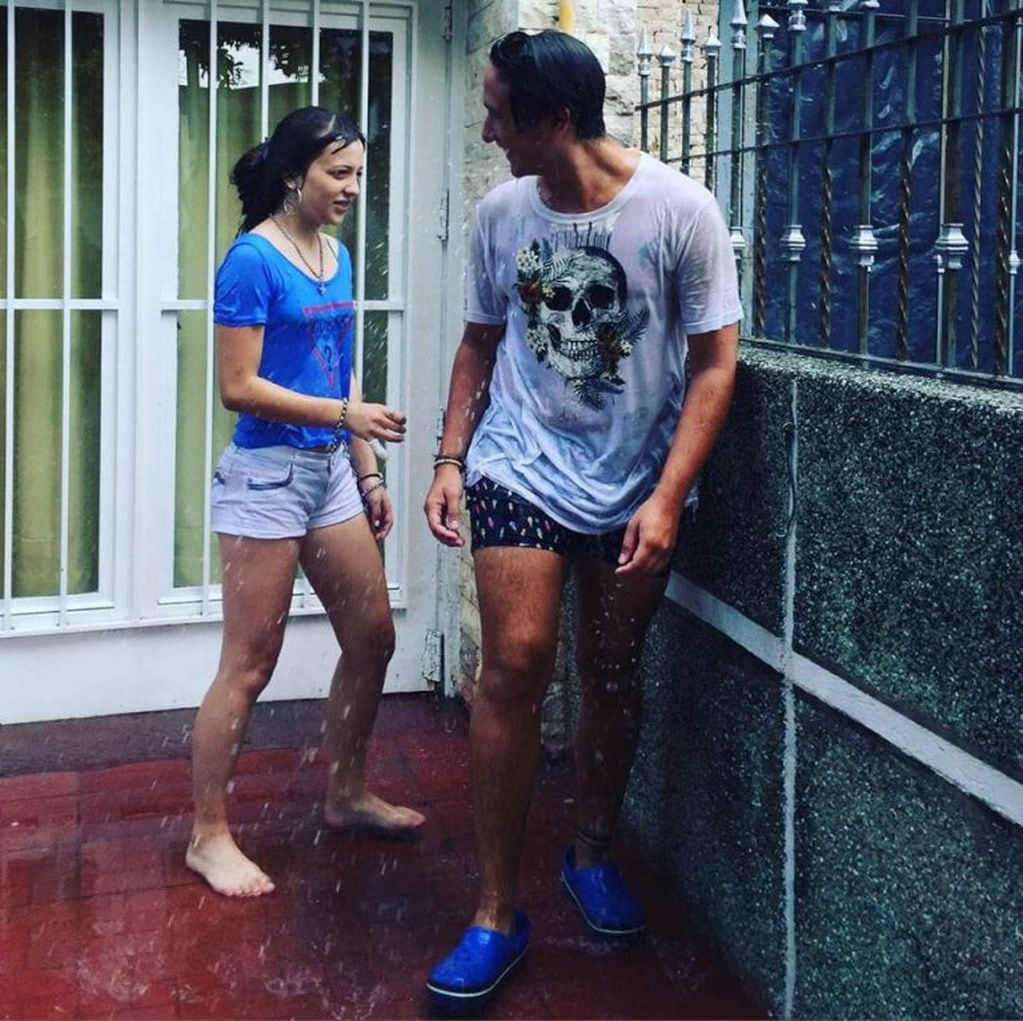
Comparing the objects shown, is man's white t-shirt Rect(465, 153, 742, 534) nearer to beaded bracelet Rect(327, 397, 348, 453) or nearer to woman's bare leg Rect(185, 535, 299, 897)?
beaded bracelet Rect(327, 397, 348, 453)

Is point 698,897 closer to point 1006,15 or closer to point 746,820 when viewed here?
point 746,820

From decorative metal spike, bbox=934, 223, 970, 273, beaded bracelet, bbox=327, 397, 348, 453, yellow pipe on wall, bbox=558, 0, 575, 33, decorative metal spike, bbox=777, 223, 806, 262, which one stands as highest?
yellow pipe on wall, bbox=558, 0, 575, 33

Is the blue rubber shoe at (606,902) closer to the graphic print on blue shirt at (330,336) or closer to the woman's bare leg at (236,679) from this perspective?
the woman's bare leg at (236,679)

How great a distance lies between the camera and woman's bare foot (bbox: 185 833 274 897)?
4.02m

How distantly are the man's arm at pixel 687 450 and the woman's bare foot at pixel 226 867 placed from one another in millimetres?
1409

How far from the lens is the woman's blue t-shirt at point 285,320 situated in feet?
12.5

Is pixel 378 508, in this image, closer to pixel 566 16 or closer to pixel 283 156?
pixel 283 156

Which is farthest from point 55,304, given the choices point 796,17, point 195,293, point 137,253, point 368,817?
point 796,17

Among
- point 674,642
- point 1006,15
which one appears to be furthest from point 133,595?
point 1006,15

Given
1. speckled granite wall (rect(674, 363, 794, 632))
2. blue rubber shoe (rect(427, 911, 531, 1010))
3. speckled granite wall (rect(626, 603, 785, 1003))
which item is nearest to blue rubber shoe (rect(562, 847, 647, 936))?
speckled granite wall (rect(626, 603, 785, 1003))

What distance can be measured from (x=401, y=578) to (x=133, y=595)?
3.16 feet

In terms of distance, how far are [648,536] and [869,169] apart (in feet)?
3.08

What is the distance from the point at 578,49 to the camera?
3.39 m

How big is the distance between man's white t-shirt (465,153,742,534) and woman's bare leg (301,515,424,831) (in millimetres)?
620
